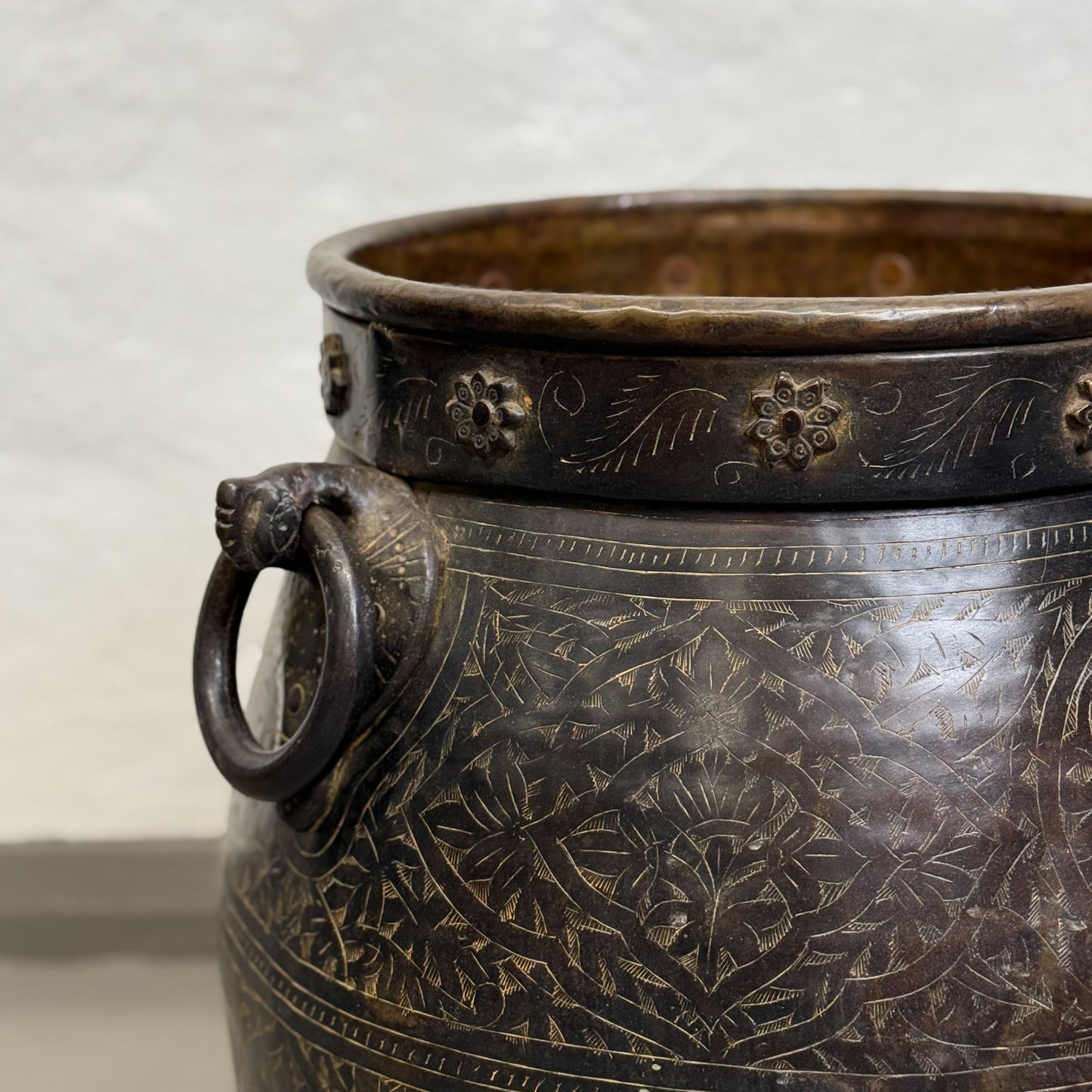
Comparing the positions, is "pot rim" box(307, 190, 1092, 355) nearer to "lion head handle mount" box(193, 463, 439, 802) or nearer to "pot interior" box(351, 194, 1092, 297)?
"lion head handle mount" box(193, 463, 439, 802)

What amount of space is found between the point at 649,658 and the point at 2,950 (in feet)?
5.20

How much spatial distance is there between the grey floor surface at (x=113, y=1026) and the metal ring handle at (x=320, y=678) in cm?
99

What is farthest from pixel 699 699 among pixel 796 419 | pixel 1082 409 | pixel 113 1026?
pixel 113 1026

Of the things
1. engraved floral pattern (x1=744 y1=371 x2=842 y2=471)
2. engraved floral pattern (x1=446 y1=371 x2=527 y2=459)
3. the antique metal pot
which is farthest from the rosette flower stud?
engraved floral pattern (x1=446 y1=371 x2=527 y2=459)

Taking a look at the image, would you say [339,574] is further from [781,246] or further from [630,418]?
[781,246]

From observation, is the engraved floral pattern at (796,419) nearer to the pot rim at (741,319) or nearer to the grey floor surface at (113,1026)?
the pot rim at (741,319)

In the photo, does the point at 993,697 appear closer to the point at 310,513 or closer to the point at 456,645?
the point at 456,645

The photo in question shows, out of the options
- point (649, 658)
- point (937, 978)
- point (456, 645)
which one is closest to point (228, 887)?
point (456, 645)

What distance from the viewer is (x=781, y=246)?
1.82 metres

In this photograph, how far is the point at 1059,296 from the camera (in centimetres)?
107

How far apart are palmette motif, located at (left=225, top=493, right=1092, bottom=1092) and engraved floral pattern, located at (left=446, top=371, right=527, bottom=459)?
5 cm

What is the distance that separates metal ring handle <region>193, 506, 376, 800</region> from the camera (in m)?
1.14

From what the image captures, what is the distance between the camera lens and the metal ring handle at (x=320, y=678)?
114 centimetres

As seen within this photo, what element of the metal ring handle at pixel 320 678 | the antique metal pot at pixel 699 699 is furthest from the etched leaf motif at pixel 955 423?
the metal ring handle at pixel 320 678
